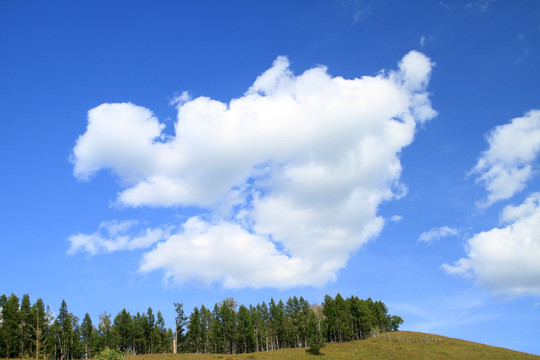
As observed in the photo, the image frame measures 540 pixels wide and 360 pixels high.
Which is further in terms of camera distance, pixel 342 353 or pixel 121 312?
pixel 121 312

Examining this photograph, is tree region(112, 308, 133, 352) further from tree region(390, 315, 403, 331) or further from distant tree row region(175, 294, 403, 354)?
tree region(390, 315, 403, 331)

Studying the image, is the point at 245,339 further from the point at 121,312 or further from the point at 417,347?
the point at 417,347

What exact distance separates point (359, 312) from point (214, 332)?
4318 centimetres

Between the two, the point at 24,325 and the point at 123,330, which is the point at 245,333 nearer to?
the point at 123,330

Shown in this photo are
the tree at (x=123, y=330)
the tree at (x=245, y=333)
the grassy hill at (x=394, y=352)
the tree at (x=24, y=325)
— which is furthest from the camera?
the tree at (x=245, y=333)

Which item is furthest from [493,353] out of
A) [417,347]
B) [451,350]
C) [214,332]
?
[214,332]

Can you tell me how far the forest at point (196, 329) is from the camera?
8850cm

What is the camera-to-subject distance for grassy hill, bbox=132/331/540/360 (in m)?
74.8

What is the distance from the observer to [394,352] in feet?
258

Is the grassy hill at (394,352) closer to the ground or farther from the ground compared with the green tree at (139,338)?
closer to the ground

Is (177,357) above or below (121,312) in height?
below

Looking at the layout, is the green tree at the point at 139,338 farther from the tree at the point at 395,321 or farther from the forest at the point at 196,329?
the tree at the point at 395,321

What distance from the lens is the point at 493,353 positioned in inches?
3209

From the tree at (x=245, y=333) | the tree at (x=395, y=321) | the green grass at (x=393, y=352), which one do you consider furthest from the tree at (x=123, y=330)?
the tree at (x=395, y=321)
